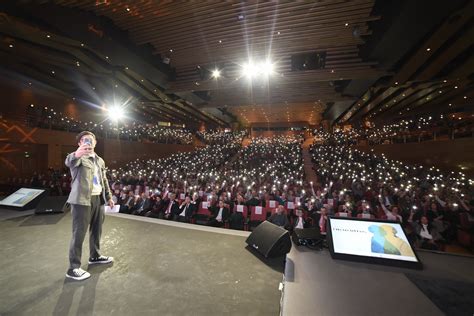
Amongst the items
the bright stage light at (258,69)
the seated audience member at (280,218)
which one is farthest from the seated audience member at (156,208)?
the bright stage light at (258,69)

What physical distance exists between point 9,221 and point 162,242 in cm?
320

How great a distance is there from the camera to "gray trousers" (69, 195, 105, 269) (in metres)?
2.38

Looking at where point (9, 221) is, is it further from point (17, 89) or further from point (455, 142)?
point (455, 142)

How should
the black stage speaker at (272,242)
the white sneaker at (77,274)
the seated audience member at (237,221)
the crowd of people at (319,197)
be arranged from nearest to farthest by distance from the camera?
the white sneaker at (77,274) → the black stage speaker at (272,242) → the crowd of people at (319,197) → the seated audience member at (237,221)

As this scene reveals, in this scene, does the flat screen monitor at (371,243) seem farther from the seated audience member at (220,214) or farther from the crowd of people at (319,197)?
the seated audience member at (220,214)

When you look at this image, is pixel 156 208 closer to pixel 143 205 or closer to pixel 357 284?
pixel 143 205

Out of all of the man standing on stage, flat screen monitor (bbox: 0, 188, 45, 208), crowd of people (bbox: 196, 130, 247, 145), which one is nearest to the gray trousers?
the man standing on stage

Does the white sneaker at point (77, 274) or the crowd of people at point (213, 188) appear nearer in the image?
the white sneaker at point (77, 274)

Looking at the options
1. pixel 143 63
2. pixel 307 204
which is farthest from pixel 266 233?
pixel 143 63

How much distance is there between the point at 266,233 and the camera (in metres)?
3.08

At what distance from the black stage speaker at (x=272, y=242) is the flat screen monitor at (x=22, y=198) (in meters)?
5.20

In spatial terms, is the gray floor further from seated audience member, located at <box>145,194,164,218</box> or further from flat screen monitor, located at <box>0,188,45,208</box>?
flat screen monitor, located at <box>0,188,45,208</box>

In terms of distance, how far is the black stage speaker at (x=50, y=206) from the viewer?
4543 mm

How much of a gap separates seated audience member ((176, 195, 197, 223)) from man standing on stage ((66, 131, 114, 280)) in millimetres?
4382
